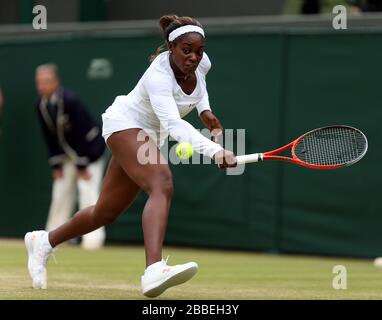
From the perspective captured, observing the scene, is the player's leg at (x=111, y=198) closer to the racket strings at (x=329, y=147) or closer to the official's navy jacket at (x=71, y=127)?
the racket strings at (x=329, y=147)

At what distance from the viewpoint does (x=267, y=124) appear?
12.4 m

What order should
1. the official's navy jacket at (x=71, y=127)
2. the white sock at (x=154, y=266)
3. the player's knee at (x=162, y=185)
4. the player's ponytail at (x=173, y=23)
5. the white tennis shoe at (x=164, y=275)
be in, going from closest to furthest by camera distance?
1. the white tennis shoe at (x=164, y=275)
2. the white sock at (x=154, y=266)
3. the player's knee at (x=162, y=185)
4. the player's ponytail at (x=173, y=23)
5. the official's navy jacket at (x=71, y=127)

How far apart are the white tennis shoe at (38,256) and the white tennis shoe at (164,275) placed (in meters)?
1.19

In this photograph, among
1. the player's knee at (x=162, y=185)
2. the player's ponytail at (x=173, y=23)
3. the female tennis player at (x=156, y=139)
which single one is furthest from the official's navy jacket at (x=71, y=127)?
the player's knee at (x=162, y=185)

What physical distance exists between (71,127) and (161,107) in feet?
20.4

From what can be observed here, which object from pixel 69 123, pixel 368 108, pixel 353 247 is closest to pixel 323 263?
pixel 353 247

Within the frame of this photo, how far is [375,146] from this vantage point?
460 inches

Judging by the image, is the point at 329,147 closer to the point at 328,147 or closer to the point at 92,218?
the point at 328,147

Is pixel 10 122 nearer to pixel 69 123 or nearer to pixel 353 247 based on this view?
pixel 69 123

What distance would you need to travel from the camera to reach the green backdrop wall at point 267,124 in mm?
11867

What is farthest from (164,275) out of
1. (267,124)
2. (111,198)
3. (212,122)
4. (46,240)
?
(267,124)

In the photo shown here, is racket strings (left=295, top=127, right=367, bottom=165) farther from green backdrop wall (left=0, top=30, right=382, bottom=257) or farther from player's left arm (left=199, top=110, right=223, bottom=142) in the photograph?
green backdrop wall (left=0, top=30, right=382, bottom=257)

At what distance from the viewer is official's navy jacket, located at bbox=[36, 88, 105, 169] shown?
1309 centimetres

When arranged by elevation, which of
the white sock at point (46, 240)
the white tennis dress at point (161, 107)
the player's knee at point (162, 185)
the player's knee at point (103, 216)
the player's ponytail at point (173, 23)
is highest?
the player's ponytail at point (173, 23)
